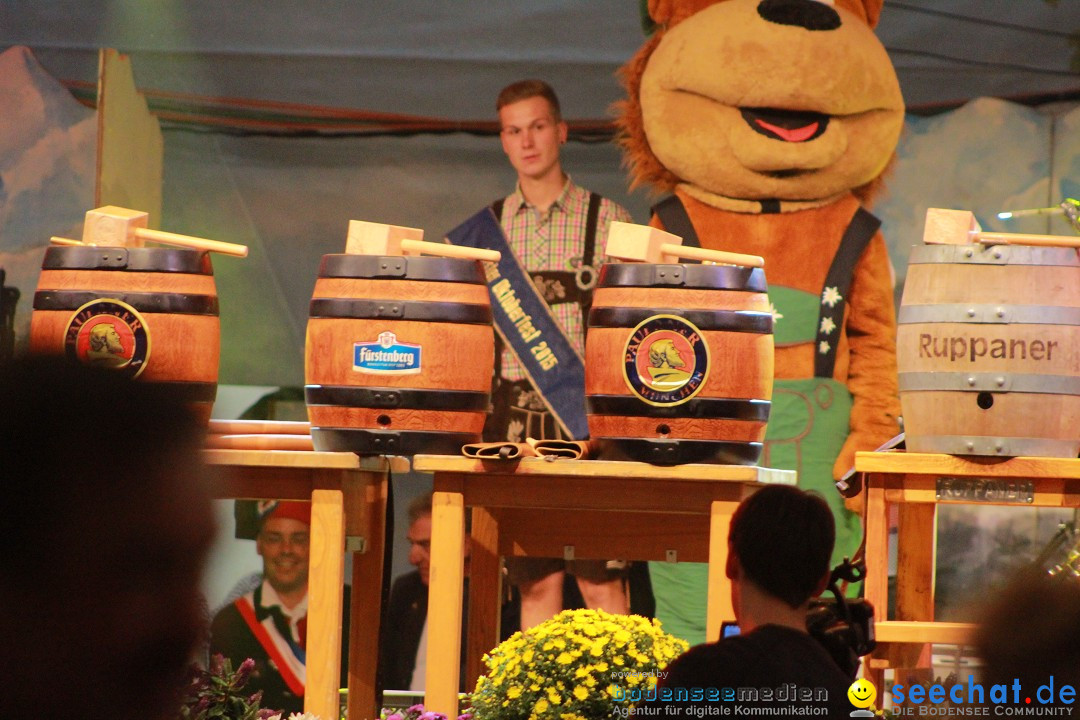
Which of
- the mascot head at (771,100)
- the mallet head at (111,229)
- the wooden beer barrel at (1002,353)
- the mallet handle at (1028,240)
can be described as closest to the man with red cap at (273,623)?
the mascot head at (771,100)

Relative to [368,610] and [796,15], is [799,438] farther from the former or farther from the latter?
[368,610]

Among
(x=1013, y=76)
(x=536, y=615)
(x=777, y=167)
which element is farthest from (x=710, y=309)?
(x=1013, y=76)

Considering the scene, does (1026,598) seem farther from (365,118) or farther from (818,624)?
(365,118)

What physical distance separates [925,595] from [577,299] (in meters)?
2.12

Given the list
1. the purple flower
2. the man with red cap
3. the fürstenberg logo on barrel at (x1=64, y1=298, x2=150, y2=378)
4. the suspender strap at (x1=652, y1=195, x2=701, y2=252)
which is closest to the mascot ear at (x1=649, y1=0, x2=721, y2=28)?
the suspender strap at (x1=652, y1=195, x2=701, y2=252)

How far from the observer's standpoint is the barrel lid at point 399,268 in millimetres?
3025

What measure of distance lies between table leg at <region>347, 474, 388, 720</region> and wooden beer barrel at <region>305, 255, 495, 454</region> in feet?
0.96

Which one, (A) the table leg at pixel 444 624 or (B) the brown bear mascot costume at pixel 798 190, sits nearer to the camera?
(A) the table leg at pixel 444 624

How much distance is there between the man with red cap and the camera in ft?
17.6

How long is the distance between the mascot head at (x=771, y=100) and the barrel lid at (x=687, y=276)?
2.16 meters

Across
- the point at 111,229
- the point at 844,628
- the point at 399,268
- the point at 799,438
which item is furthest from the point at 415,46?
the point at 844,628

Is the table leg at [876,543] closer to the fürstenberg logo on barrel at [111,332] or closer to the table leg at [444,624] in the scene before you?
the table leg at [444,624]

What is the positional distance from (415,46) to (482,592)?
268cm

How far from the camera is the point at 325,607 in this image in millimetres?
2910
